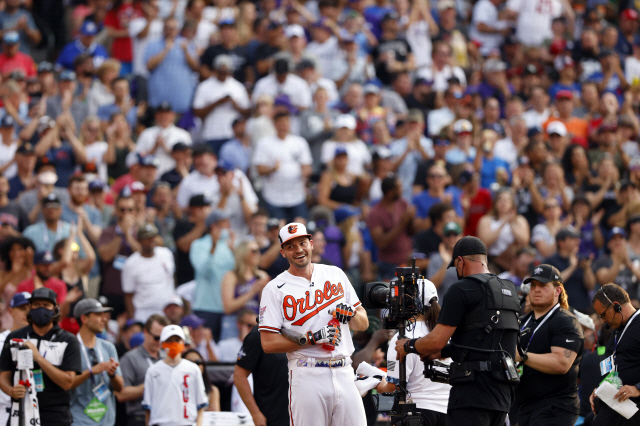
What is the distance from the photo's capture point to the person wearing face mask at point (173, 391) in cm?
913

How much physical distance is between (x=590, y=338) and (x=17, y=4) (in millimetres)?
12578

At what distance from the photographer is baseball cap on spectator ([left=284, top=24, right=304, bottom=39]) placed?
642 inches

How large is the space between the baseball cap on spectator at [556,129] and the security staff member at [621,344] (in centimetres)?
788

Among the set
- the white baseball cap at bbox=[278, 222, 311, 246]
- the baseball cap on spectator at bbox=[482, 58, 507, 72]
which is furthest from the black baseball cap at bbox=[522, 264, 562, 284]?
the baseball cap on spectator at bbox=[482, 58, 507, 72]

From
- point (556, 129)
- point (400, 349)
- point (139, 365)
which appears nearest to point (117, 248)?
point (139, 365)

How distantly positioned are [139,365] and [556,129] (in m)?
8.78

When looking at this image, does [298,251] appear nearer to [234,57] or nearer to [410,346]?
[410,346]

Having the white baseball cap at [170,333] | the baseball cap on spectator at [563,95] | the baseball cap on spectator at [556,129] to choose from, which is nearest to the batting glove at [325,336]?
the white baseball cap at [170,333]

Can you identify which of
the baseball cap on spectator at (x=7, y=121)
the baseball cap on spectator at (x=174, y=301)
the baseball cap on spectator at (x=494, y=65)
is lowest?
the baseball cap on spectator at (x=174, y=301)

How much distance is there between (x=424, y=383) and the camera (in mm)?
7336

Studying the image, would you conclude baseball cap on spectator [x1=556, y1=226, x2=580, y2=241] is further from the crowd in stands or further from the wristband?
the wristband

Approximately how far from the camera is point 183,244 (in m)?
12.6

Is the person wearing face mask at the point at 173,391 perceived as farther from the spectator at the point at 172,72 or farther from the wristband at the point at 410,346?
the spectator at the point at 172,72

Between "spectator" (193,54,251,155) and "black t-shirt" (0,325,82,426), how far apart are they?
706cm
